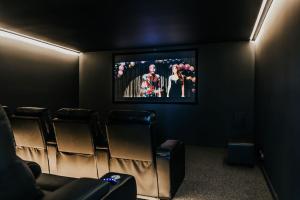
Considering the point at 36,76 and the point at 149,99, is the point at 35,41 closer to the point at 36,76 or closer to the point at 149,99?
the point at 36,76

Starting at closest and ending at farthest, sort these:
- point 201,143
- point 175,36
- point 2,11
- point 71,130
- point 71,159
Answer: point 71,130 < point 71,159 < point 2,11 < point 175,36 < point 201,143

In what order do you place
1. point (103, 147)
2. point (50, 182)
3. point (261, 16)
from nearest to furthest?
point (50, 182), point (103, 147), point (261, 16)

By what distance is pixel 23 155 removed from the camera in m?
3.18

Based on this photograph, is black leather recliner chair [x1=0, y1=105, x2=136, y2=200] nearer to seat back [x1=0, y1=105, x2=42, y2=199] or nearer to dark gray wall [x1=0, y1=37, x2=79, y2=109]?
seat back [x1=0, y1=105, x2=42, y2=199]

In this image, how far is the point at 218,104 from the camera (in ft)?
18.0

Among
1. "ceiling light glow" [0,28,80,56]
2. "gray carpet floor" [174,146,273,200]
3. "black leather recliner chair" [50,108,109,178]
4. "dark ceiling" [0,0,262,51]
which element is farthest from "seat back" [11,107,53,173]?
"ceiling light glow" [0,28,80,56]

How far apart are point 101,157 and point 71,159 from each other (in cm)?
43

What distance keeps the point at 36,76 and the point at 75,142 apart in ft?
11.3

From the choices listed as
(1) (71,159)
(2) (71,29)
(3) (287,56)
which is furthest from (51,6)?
(3) (287,56)

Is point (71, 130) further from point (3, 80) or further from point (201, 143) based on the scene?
point (201, 143)

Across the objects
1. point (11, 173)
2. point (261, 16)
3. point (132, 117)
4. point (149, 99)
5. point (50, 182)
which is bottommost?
point (50, 182)

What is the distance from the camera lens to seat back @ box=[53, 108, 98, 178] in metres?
2.59

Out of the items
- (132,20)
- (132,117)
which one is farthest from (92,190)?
(132,20)

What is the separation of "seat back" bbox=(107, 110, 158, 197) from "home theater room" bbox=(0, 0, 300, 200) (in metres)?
0.01
